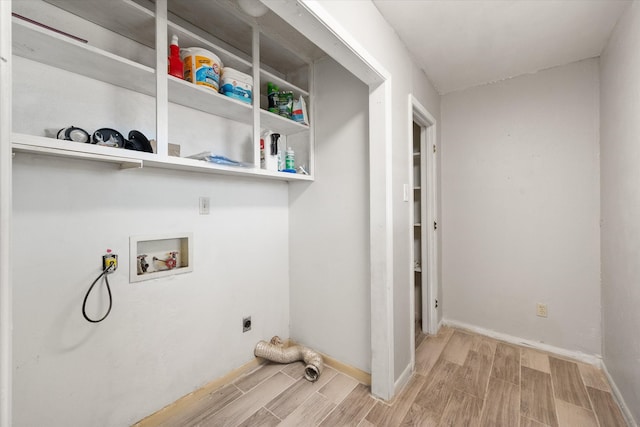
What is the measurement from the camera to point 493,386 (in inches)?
69.7

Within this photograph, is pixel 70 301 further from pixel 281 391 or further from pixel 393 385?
pixel 393 385

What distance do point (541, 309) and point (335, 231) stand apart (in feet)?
6.03

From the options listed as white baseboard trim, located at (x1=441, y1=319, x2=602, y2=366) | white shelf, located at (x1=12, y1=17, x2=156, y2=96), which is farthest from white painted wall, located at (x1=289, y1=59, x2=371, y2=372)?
white baseboard trim, located at (x1=441, y1=319, x2=602, y2=366)

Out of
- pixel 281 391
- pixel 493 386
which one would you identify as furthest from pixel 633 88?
pixel 281 391

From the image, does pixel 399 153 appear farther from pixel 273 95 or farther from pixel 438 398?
pixel 438 398

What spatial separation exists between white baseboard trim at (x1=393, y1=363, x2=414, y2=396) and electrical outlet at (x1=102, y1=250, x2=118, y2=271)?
5.66ft

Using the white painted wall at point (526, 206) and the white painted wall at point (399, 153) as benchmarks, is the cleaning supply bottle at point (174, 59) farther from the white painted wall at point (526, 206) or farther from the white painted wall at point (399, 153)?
the white painted wall at point (526, 206)

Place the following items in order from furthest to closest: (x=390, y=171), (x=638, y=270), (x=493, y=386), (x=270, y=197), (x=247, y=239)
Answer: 1. (x=270, y=197)
2. (x=247, y=239)
3. (x=493, y=386)
4. (x=390, y=171)
5. (x=638, y=270)

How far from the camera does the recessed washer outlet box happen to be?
1396 mm

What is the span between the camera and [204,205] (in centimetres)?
169

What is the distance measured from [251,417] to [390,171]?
165 cm

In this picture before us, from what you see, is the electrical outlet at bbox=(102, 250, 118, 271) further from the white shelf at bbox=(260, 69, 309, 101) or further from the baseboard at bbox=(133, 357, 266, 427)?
the white shelf at bbox=(260, 69, 309, 101)

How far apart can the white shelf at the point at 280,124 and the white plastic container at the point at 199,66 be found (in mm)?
360

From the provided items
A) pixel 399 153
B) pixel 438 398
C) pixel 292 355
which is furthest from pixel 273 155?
pixel 438 398
